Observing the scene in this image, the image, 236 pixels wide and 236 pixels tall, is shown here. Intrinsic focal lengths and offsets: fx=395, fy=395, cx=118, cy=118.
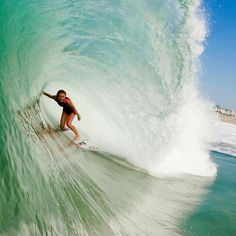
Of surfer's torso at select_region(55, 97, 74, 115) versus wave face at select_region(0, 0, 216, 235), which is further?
surfer's torso at select_region(55, 97, 74, 115)

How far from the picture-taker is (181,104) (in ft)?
35.4

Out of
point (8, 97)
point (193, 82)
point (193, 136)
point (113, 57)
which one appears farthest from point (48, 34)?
point (193, 136)

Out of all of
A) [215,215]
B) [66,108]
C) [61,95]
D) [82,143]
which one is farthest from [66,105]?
[215,215]

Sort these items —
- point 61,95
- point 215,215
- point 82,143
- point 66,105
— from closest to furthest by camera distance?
point 215,215
point 61,95
point 66,105
point 82,143

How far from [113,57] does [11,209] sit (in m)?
6.69

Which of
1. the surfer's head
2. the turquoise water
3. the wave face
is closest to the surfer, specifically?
the surfer's head

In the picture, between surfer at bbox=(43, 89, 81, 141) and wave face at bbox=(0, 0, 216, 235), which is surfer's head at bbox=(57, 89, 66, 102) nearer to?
surfer at bbox=(43, 89, 81, 141)

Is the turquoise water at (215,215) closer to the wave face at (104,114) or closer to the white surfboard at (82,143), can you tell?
the wave face at (104,114)

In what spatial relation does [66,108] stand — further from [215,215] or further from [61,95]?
[215,215]

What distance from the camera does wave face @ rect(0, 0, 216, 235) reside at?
→ 185 inches

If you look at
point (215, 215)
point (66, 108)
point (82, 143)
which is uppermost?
point (66, 108)

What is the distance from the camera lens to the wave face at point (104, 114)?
4.69 meters

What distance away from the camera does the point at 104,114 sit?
10.9 metres

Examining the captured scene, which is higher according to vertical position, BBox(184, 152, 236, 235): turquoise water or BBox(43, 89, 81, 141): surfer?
BBox(43, 89, 81, 141): surfer
